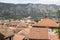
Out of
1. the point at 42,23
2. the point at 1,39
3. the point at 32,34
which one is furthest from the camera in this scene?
the point at 42,23

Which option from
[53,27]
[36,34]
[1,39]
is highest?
[1,39]

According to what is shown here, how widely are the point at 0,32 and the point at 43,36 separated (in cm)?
1512

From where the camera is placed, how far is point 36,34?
39.0 m

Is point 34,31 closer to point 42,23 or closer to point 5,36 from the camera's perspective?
point 5,36

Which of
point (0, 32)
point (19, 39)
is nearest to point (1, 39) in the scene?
point (0, 32)

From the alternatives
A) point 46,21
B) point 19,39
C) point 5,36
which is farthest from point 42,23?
point 5,36

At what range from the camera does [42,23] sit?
62.1 m

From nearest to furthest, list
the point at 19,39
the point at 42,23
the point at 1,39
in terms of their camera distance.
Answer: the point at 1,39 → the point at 19,39 → the point at 42,23

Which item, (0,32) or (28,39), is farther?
(28,39)

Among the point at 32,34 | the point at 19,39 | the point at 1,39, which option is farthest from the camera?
the point at 32,34

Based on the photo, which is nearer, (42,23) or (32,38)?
(32,38)

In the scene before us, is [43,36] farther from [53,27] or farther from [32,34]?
[53,27]

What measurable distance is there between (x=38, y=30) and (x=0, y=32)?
662 inches

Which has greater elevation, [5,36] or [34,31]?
[5,36]
